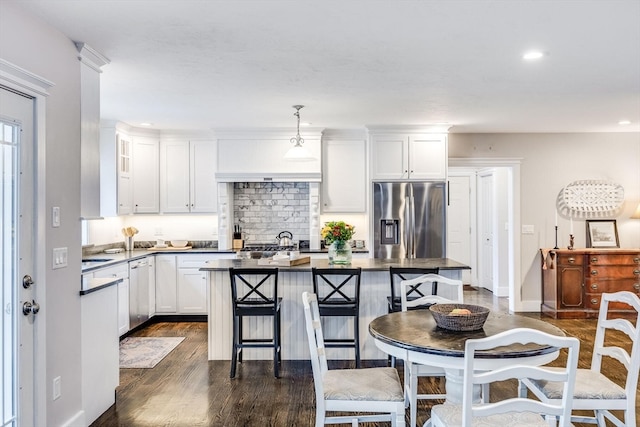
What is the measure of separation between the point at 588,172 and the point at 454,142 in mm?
1948

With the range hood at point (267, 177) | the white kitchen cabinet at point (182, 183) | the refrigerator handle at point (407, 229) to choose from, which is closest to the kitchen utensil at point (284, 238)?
the range hood at point (267, 177)

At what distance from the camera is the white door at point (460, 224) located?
30.1 ft

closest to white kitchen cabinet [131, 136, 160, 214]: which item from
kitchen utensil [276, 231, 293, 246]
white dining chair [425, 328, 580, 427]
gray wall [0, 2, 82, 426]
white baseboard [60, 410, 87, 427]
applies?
kitchen utensil [276, 231, 293, 246]

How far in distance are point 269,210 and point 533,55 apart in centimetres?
425

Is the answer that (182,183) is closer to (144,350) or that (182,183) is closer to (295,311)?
(144,350)

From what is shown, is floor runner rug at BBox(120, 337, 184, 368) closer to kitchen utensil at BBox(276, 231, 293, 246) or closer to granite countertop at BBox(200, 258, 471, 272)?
granite countertop at BBox(200, 258, 471, 272)

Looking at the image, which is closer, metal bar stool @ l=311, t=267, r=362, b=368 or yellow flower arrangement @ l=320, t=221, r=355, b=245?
metal bar stool @ l=311, t=267, r=362, b=368

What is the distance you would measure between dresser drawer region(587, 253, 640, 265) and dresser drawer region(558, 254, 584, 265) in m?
0.12

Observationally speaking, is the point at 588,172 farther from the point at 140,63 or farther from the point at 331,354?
the point at 140,63

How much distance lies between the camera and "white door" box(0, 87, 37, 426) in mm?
2473

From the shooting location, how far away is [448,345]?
236 centimetres

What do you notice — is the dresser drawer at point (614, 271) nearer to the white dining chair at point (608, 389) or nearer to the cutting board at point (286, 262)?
the white dining chair at point (608, 389)

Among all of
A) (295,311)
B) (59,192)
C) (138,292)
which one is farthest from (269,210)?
(59,192)

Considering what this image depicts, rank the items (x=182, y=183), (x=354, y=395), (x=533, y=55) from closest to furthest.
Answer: (x=354, y=395) < (x=533, y=55) < (x=182, y=183)
